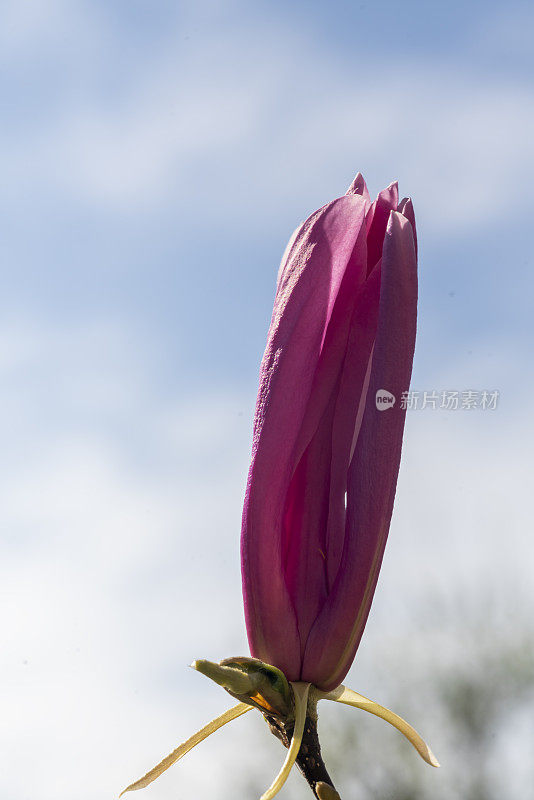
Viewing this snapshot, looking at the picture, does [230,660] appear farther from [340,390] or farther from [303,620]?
[340,390]

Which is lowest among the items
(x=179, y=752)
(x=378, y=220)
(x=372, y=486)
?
(x=179, y=752)

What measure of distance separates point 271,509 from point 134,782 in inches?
13.6

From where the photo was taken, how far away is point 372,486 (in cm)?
101

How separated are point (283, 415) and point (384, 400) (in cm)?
12

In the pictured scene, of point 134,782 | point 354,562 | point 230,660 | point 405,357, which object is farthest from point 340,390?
point 134,782

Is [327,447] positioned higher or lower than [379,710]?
higher

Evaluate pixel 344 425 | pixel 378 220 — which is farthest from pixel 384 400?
pixel 378 220

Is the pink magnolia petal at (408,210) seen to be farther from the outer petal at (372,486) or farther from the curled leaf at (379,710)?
the curled leaf at (379,710)

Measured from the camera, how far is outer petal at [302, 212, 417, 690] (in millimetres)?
986

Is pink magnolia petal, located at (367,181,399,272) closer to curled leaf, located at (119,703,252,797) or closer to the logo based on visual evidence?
the logo

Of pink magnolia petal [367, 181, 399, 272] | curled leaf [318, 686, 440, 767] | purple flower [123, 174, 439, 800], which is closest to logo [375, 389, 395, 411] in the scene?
purple flower [123, 174, 439, 800]

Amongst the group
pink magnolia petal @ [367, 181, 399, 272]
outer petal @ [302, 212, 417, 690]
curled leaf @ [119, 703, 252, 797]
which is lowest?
curled leaf @ [119, 703, 252, 797]

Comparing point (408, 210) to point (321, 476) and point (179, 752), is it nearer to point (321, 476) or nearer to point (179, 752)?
point (321, 476)

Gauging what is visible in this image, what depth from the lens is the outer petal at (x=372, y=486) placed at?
3.23ft
